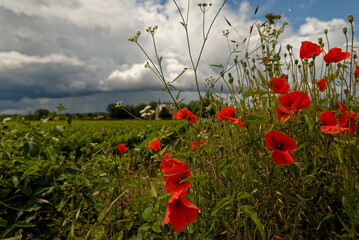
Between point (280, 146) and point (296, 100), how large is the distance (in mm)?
245

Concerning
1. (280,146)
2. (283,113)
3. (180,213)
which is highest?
(283,113)

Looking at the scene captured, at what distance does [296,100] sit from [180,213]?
0.71 metres

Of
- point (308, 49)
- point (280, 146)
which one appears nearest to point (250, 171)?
point (280, 146)

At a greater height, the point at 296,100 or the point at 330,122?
the point at 296,100

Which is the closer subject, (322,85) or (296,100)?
(296,100)

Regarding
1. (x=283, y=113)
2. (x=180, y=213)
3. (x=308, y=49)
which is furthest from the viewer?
(x=308, y=49)

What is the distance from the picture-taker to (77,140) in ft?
16.2

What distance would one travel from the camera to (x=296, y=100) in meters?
1.05

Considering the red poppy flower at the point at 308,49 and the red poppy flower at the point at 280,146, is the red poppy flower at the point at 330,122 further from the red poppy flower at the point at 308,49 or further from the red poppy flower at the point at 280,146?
the red poppy flower at the point at 308,49

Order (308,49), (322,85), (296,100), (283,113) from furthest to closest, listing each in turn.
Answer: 1. (322,85)
2. (308,49)
3. (283,113)
4. (296,100)

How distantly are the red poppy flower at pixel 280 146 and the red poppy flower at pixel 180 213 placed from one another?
38cm

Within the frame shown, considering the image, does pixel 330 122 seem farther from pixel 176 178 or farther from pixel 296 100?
pixel 176 178

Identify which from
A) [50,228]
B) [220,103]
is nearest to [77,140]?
[50,228]

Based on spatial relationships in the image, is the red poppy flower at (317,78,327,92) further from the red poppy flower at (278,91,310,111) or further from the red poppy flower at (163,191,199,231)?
the red poppy flower at (163,191,199,231)
